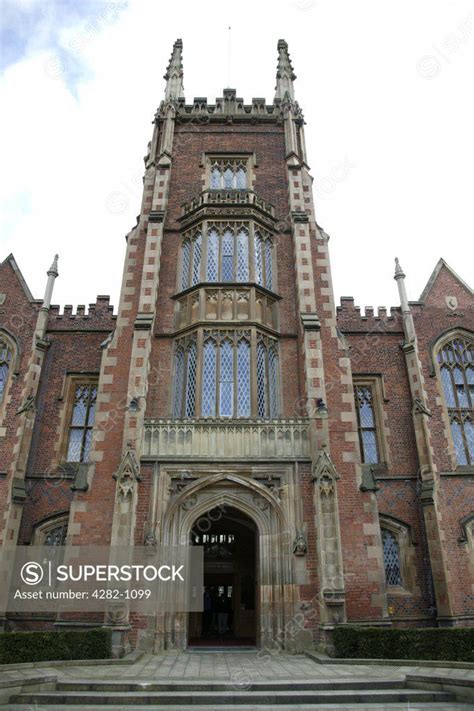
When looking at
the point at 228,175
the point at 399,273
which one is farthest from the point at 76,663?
the point at 399,273

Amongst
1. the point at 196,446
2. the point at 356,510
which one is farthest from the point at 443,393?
the point at 196,446

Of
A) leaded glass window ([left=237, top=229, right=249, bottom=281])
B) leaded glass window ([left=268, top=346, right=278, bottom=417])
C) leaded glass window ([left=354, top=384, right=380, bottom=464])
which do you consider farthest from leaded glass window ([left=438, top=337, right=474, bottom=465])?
leaded glass window ([left=237, top=229, right=249, bottom=281])

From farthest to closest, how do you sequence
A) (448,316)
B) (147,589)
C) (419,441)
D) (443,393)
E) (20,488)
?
(448,316), (443,393), (419,441), (20,488), (147,589)

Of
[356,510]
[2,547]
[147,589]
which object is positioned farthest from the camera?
[2,547]

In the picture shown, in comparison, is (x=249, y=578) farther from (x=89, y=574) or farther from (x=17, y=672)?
(x=17, y=672)

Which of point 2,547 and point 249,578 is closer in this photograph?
point 2,547

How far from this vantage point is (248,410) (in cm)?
1605

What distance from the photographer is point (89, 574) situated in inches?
520

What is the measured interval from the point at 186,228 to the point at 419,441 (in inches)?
482

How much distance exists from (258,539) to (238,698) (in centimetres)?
584

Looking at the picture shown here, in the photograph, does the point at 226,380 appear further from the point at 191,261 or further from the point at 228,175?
the point at 228,175

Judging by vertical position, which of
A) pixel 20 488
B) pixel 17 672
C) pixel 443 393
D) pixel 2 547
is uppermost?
pixel 443 393

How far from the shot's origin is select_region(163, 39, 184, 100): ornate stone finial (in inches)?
967

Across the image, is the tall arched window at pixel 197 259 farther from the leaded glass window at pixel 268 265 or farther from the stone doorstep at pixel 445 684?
the stone doorstep at pixel 445 684
